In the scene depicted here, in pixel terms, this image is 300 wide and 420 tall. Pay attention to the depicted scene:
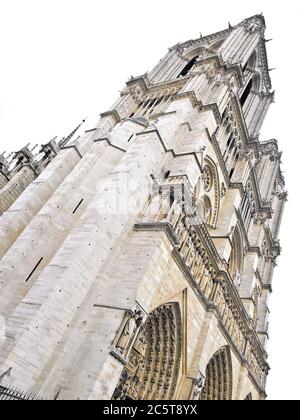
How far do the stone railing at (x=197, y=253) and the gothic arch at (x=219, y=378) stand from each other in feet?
2.33

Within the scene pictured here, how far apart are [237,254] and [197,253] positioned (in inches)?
280

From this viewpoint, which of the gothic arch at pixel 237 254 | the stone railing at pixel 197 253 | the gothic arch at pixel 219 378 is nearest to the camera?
the stone railing at pixel 197 253

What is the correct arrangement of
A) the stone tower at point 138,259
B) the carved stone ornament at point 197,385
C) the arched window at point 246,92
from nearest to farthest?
1. the stone tower at point 138,259
2. the carved stone ornament at point 197,385
3. the arched window at point 246,92

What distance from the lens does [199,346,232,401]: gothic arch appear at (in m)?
14.3

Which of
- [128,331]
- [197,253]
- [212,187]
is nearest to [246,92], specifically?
[212,187]

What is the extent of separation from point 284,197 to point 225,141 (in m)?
11.6

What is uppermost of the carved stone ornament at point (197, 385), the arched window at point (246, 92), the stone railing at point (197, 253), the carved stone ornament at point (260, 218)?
the arched window at point (246, 92)

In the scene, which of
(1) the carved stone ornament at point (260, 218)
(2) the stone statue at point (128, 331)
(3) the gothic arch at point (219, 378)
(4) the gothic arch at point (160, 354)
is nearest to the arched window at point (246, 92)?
(1) the carved stone ornament at point (260, 218)

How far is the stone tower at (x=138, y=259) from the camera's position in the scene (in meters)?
8.41

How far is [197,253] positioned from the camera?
13.4 m

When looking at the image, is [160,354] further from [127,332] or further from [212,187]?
[212,187]

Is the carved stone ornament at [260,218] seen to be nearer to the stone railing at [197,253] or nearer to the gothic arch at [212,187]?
the gothic arch at [212,187]

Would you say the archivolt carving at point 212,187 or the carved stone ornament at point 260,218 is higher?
the carved stone ornament at point 260,218

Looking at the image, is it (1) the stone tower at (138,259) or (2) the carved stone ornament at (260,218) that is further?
(2) the carved stone ornament at (260,218)
